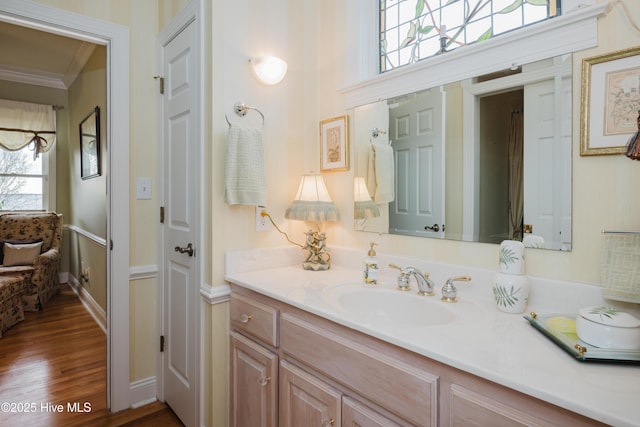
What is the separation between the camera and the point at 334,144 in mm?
1880

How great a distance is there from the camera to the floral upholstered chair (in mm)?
3607

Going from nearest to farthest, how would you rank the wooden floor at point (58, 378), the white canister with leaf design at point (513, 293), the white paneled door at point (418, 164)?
the white canister with leaf design at point (513, 293) → the white paneled door at point (418, 164) → the wooden floor at point (58, 378)

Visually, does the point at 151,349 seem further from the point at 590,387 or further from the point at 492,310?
the point at 590,387

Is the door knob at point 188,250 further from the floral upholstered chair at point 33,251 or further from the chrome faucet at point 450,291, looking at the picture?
the floral upholstered chair at point 33,251

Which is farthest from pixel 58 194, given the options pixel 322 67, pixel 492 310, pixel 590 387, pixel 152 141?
pixel 590 387

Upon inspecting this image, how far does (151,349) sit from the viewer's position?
2137 millimetres

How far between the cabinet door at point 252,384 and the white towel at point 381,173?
868 millimetres

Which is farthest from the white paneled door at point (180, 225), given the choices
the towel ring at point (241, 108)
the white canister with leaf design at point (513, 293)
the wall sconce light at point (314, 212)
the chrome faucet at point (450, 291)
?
the white canister with leaf design at point (513, 293)

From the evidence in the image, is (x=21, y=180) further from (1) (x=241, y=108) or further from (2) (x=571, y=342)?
(2) (x=571, y=342)

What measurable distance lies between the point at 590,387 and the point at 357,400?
23.0 inches

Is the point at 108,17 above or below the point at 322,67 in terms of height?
above

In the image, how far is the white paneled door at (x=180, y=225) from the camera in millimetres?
1759

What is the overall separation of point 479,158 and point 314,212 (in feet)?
2.58

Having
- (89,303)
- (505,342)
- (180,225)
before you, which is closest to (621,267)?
(505,342)
